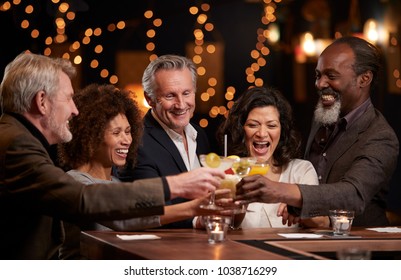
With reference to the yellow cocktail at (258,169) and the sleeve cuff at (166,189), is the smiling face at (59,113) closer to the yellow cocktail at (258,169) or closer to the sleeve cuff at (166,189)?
the sleeve cuff at (166,189)

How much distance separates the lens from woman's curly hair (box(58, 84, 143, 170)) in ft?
15.4

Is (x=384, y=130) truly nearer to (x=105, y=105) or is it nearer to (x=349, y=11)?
(x=105, y=105)

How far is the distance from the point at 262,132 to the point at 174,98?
613 mm

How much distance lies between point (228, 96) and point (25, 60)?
775 cm

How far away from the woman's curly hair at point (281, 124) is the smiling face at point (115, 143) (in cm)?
65

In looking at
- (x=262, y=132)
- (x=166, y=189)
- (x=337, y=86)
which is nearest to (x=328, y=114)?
(x=337, y=86)

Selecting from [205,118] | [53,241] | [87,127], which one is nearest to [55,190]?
[53,241]

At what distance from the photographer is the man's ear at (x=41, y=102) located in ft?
12.6

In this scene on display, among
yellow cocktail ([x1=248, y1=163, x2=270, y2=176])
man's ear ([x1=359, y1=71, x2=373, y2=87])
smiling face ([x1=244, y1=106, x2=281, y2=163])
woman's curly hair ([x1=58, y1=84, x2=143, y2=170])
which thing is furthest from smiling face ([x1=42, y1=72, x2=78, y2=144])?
man's ear ([x1=359, y1=71, x2=373, y2=87])

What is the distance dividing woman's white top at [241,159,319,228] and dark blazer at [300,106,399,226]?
17cm

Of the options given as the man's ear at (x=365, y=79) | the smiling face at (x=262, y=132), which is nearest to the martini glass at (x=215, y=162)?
the smiling face at (x=262, y=132)

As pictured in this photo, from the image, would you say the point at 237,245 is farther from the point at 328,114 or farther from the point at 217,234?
the point at 328,114

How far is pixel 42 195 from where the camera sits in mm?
3629

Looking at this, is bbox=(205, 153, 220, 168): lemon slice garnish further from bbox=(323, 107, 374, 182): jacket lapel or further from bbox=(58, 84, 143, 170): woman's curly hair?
bbox=(323, 107, 374, 182): jacket lapel
